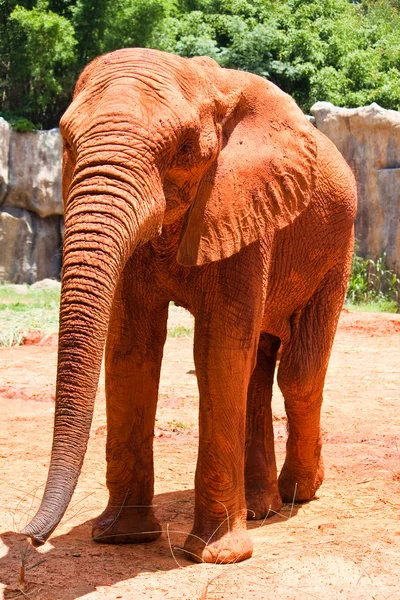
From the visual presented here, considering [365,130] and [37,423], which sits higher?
[365,130]

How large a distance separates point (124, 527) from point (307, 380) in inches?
51.5

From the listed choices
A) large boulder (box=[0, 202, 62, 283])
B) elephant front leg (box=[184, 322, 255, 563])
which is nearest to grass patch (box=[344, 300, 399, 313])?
large boulder (box=[0, 202, 62, 283])

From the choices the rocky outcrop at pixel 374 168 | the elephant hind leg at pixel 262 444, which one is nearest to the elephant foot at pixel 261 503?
the elephant hind leg at pixel 262 444

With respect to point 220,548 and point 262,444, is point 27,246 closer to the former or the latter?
point 262,444

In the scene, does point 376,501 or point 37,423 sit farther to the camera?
Result: point 37,423

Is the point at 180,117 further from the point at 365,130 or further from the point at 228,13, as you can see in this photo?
the point at 228,13

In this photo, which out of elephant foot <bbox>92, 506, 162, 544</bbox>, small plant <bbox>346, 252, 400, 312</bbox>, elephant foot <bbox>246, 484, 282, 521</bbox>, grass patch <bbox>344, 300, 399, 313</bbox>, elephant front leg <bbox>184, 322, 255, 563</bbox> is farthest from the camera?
small plant <bbox>346, 252, 400, 312</bbox>

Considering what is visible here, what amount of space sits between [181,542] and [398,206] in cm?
1339

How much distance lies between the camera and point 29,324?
12.7 metres

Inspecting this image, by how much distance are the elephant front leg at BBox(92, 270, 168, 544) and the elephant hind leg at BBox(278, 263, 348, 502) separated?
978mm

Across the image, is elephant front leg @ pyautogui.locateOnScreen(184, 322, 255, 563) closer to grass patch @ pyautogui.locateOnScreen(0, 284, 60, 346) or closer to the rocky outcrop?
grass patch @ pyautogui.locateOnScreen(0, 284, 60, 346)

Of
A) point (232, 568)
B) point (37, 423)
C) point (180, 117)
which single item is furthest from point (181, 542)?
point (37, 423)

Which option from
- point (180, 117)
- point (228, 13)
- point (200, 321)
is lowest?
point (200, 321)

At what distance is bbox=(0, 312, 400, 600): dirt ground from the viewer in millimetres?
3779
